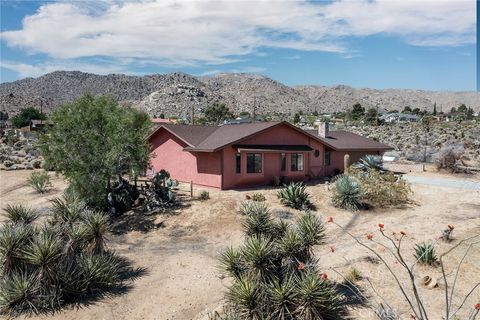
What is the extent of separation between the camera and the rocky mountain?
12619 centimetres

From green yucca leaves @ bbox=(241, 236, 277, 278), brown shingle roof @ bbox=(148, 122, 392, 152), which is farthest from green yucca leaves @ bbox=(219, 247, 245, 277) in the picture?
brown shingle roof @ bbox=(148, 122, 392, 152)

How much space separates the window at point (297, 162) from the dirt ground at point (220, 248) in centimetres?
302

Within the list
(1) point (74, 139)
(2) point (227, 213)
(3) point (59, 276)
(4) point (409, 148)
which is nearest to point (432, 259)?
(2) point (227, 213)

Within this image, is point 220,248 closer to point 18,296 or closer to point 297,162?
point 18,296

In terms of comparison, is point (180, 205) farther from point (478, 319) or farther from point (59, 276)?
point (478, 319)

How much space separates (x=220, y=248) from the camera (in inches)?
679

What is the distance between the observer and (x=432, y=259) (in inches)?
551

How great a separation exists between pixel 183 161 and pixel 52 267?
1756cm

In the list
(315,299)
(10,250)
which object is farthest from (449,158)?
(10,250)

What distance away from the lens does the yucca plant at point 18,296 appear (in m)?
11.8

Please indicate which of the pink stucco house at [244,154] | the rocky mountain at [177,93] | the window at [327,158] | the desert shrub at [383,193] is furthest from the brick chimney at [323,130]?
the rocky mountain at [177,93]

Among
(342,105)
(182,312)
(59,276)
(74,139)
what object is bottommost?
(182,312)

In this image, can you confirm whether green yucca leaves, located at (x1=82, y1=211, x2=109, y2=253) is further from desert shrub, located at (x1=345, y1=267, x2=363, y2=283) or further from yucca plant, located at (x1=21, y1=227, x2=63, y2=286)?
desert shrub, located at (x1=345, y1=267, x2=363, y2=283)

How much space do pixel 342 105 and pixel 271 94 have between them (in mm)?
28633
